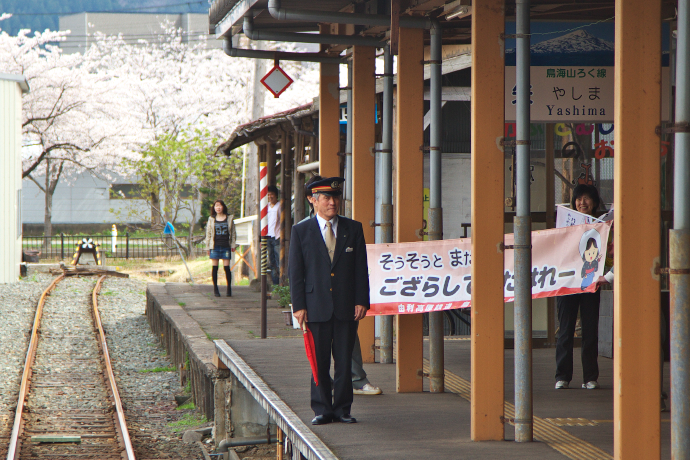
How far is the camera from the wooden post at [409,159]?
19.4 feet

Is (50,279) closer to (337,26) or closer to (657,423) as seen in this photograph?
(337,26)

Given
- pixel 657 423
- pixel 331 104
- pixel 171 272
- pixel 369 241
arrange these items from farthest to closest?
1. pixel 171 272
2. pixel 331 104
3. pixel 369 241
4. pixel 657 423

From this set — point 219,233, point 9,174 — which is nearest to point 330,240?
point 219,233

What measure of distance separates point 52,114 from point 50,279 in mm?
10936

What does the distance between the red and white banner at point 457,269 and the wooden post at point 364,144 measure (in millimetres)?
1232

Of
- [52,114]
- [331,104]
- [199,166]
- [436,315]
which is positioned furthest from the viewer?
[52,114]

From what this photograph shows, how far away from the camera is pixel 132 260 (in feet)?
93.6

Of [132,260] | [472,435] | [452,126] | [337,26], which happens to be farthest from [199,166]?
[472,435]

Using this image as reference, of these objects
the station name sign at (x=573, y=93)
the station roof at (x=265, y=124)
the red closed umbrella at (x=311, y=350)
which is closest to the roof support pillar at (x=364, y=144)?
the station name sign at (x=573, y=93)

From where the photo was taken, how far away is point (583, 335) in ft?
20.2

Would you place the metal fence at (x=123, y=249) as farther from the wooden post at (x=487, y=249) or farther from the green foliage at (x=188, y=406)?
the wooden post at (x=487, y=249)

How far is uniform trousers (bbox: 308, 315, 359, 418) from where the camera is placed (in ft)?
16.3

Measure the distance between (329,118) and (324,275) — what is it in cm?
319

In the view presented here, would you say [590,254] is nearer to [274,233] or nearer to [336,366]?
[336,366]
